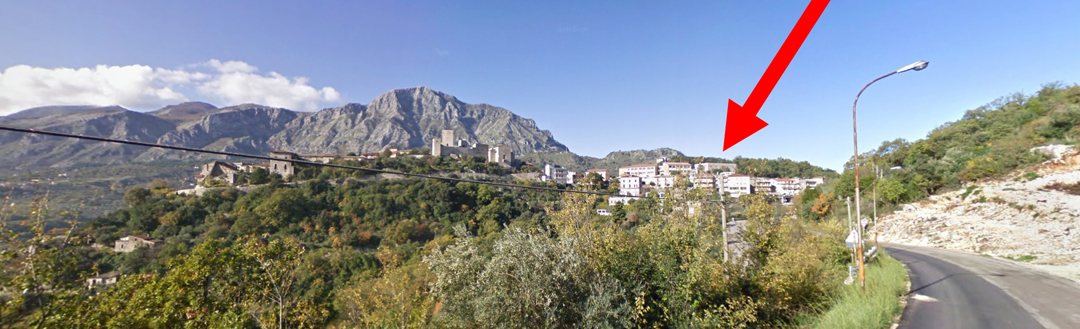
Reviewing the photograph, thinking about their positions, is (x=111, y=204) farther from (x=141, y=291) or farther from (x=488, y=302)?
(x=488, y=302)

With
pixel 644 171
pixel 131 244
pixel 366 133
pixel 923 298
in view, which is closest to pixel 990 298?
pixel 923 298

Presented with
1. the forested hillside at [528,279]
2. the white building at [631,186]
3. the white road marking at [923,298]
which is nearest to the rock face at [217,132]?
the forested hillside at [528,279]

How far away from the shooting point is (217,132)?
3698 inches

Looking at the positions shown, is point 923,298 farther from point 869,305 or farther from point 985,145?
point 985,145

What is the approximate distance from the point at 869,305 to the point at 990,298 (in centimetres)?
453

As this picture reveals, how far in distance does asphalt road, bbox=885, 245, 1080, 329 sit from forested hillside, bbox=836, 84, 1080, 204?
1593cm

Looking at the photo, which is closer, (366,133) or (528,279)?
(528,279)

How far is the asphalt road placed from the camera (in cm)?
707

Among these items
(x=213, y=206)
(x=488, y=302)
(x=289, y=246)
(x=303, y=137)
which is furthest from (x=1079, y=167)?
(x=303, y=137)

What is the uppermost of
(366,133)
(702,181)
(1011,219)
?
(366,133)

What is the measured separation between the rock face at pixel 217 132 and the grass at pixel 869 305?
16.4 meters

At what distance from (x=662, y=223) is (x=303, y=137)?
149769 mm

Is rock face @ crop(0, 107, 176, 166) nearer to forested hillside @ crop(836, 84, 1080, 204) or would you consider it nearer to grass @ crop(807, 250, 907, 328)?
grass @ crop(807, 250, 907, 328)

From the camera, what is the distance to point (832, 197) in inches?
1404
